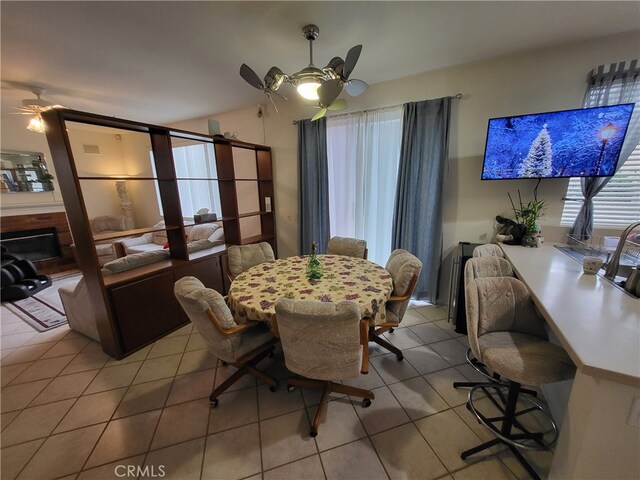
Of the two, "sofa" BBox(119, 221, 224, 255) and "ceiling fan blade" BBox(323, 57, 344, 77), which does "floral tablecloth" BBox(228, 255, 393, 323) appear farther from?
"sofa" BBox(119, 221, 224, 255)

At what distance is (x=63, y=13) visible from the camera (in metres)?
1.66

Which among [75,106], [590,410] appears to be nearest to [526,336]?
[590,410]

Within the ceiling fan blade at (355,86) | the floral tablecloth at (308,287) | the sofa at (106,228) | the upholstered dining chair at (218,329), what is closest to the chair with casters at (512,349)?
the floral tablecloth at (308,287)

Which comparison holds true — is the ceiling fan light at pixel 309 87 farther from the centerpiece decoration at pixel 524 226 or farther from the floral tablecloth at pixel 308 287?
the centerpiece decoration at pixel 524 226

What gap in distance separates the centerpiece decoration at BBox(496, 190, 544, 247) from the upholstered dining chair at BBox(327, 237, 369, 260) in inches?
54.1

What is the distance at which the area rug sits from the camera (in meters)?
2.86

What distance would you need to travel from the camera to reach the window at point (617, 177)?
198cm

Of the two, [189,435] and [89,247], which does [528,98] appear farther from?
[89,247]

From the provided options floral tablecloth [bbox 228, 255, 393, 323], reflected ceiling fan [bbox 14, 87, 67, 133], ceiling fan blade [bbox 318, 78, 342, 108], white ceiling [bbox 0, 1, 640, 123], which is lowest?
floral tablecloth [bbox 228, 255, 393, 323]

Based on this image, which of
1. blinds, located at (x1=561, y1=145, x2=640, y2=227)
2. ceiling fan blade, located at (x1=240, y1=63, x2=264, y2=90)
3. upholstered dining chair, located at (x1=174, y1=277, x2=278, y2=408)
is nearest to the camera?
upholstered dining chair, located at (x1=174, y1=277, x2=278, y2=408)

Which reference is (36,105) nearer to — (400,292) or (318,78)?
(318,78)

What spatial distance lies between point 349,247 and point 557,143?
208 cm

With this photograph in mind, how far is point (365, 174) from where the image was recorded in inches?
124

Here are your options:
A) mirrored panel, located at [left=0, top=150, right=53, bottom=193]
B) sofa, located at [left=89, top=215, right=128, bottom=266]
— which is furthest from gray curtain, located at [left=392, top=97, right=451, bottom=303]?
mirrored panel, located at [left=0, top=150, right=53, bottom=193]
